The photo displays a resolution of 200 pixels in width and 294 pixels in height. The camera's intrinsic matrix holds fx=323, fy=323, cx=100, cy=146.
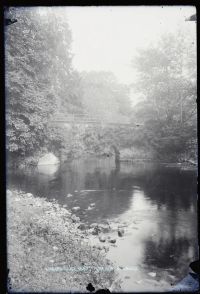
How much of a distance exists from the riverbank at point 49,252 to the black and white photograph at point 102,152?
0.04 m

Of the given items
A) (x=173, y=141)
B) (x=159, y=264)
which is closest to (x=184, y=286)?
(x=159, y=264)

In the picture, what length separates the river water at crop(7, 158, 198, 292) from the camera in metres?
5.88

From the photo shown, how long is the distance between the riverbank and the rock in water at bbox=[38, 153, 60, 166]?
5.41 ft

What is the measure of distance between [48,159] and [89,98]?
2262mm

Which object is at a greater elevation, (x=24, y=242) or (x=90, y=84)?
(x=90, y=84)

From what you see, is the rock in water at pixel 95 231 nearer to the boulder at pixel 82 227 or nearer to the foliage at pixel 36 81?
the boulder at pixel 82 227

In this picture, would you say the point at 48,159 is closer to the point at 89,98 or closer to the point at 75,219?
the point at 89,98

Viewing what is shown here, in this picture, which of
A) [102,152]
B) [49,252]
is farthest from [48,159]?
[49,252]

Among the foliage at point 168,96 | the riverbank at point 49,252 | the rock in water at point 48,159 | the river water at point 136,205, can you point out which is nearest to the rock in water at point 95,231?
the riverbank at point 49,252

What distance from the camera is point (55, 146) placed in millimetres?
9500

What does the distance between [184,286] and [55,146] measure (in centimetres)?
724

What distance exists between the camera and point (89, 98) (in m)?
8.95

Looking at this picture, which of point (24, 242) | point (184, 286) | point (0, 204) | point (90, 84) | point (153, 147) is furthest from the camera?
point (153, 147)

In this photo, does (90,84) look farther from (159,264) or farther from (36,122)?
(159,264)
